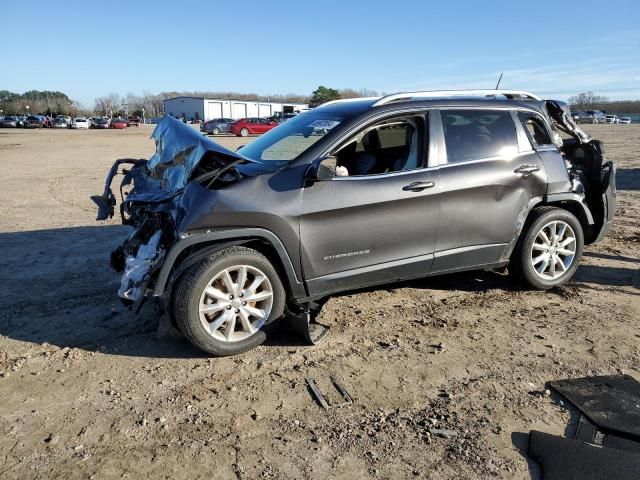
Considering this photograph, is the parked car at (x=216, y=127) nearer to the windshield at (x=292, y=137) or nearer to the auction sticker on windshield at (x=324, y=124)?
the windshield at (x=292, y=137)

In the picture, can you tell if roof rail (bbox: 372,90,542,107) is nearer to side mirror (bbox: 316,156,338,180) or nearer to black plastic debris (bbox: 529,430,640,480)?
side mirror (bbox: 316,156,338,180)

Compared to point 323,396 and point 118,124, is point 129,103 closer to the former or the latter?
point 118,124

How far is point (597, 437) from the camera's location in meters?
2.97

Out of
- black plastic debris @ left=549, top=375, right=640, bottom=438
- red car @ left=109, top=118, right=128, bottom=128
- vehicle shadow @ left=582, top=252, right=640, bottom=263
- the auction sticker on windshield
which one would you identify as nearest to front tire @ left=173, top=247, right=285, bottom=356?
the auction sticker on windshield

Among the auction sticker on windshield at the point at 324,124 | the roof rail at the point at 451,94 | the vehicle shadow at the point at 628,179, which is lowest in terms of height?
the vehicle shadow at the point at 628,179

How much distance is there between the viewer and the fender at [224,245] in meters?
3.78

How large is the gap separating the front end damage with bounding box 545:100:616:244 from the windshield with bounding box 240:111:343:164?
2700mm

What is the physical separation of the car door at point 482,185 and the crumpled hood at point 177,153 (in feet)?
5.99

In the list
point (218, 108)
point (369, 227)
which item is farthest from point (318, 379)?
point (218, 108)

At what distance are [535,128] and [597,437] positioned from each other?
329 centimetres

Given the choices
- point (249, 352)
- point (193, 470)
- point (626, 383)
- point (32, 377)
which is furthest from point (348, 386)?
point (32, 377)

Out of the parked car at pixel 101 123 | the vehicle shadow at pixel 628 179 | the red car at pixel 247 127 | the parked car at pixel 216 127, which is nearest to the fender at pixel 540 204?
the vehicle shadow at pixel 628 179


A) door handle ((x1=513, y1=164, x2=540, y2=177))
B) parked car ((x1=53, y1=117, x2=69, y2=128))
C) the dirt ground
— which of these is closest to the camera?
the dirt ground

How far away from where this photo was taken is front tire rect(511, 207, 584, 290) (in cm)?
507
